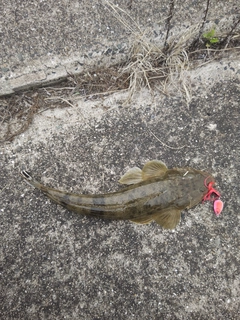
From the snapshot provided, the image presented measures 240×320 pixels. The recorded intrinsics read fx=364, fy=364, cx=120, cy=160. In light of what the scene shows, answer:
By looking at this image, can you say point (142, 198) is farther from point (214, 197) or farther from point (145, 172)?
point (214, 197)

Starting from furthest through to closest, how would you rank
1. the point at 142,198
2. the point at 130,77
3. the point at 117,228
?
the point at 130,77
the point at 117,228
the point at 142,198

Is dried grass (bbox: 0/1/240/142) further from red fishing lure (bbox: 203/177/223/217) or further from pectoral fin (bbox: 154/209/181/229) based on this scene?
pectoral fin (bbox: 154/209/181/229)

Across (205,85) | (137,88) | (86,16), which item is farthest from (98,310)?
(86,16)

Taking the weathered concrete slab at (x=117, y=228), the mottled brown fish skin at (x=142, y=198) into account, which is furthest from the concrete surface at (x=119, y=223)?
the mottled brown fish skin at (x=142, y=198)

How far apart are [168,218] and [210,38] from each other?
1.71m

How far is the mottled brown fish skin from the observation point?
291 cm

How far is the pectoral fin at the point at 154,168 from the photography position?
3.10 metres

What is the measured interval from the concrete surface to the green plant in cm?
19

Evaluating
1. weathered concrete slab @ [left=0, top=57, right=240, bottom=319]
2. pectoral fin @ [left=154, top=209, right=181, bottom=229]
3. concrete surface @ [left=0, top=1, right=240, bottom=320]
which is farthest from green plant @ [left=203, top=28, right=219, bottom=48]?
pectoral fin @ [left=154, top=209, right=181, bottom=229]

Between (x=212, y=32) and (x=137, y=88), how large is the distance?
2.79ft

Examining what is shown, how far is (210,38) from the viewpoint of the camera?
338 centimetres

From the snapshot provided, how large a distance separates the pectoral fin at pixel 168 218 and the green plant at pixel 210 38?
62.2 inches

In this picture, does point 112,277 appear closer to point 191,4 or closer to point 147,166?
point 147,166

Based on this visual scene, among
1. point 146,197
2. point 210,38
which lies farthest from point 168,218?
Answer: point 210,38
